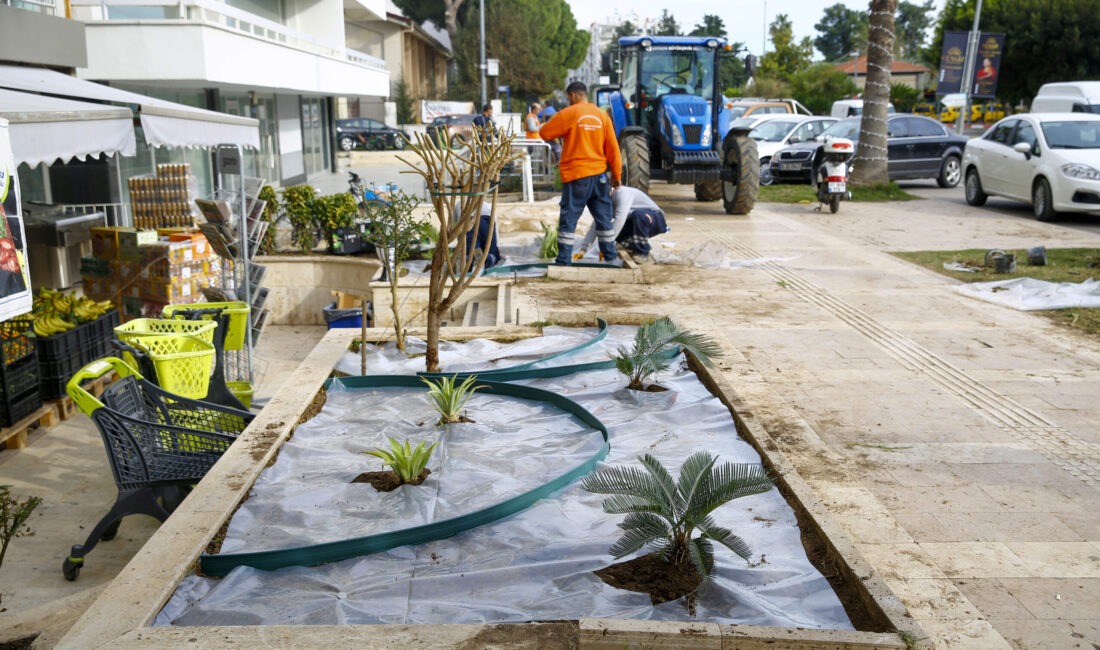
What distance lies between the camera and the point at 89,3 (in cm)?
1322

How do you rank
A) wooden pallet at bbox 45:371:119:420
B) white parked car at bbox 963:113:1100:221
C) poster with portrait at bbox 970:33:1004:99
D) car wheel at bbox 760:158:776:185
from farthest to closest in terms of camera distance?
1. poster with portrait at bbox 970:33:1004:99
2. car wheel at bbox 760:158:776:185
3. white parked car at bbox 963:113:1100:221
4. wooden pallet at bbox 45:371:119:420

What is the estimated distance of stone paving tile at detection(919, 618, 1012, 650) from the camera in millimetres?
3325

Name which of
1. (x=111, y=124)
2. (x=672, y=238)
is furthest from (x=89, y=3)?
(x=672, y=238)

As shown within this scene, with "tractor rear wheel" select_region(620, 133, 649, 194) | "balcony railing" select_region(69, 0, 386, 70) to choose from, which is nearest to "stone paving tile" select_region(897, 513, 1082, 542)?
"tractor rear wheel" select_region(620, 133, 649, 194)

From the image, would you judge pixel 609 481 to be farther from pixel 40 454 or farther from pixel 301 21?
pixel 301 21

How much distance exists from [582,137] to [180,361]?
5.35 meters

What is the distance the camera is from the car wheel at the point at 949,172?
21422mm

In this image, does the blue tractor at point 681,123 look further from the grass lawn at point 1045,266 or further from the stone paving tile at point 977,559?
the stone paving tile at point 977,559

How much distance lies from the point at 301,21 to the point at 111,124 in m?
20.6

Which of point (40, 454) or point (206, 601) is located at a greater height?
point (206, 601)

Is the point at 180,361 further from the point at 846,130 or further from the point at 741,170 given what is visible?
the point at 846,130

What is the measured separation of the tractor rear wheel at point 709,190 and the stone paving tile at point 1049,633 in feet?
49.0

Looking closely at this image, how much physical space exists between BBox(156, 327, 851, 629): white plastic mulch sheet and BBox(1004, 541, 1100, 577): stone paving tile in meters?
0.97

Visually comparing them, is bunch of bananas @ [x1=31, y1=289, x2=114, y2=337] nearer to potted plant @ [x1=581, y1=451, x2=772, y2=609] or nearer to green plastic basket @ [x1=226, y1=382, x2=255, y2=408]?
green plastic basket @ [x1=226, y1=382, x2=255, y2=408]
